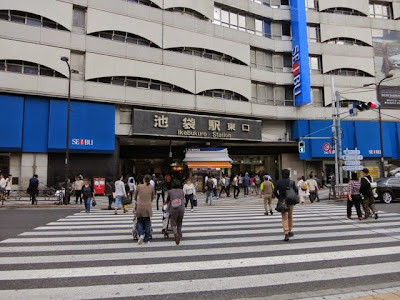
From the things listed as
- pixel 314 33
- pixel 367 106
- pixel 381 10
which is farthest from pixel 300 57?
pixel 381 10

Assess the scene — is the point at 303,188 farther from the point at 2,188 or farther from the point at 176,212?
the point at 2,188

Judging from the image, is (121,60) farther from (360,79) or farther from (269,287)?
(360,79)

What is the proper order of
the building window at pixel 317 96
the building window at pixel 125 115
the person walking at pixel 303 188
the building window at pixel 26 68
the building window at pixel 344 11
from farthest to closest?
the building window at pixel 344 11 → the building window at pixel 317 96 → the building window at pixel 125 115 → the building window at pixel 26 68 → the person walking at pixel 303 188

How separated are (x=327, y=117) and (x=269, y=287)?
30.4 m

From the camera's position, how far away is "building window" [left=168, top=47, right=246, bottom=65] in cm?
2747

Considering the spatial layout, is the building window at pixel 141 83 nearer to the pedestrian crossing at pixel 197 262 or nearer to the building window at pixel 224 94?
the building window at pixel 224 94

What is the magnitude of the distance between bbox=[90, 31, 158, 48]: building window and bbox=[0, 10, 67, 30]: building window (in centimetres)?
291

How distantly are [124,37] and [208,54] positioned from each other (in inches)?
301

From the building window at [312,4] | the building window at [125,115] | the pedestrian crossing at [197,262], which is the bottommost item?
the pedestrian crossing at [197,262]

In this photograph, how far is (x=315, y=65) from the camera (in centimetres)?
A: 3319

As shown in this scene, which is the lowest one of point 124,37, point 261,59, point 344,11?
point 124,37

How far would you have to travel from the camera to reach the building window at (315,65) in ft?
108

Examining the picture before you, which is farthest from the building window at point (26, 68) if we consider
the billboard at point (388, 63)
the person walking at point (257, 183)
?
the billboard at point (388, 63)

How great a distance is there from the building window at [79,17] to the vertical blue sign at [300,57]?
19361 millimetres
